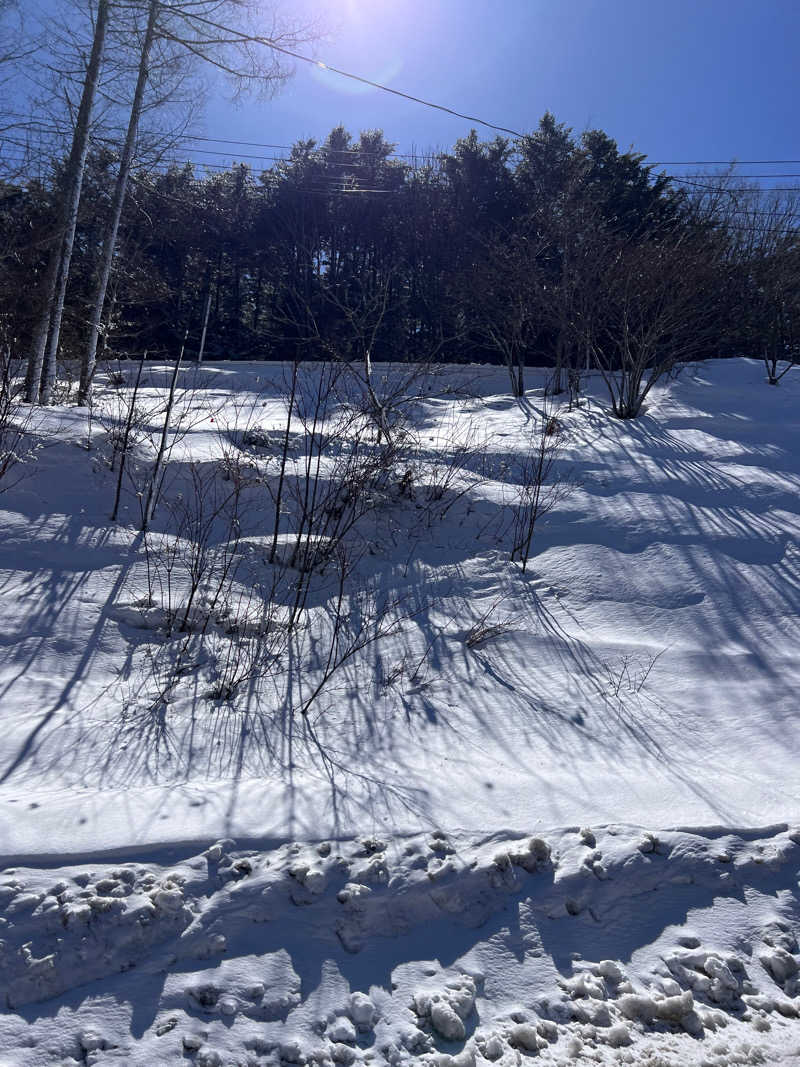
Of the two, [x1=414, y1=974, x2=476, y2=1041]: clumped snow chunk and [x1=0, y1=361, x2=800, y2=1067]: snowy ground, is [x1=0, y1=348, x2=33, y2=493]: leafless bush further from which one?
[x1=414, y1=974, x2=476, y2=1041]: clumped snow chunk

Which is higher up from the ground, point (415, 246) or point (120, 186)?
point (415, 246)

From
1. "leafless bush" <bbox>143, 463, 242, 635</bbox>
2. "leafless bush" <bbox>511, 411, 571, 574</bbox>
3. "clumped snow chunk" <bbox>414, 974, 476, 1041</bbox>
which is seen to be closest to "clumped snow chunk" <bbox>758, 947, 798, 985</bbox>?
"clumped snow chunk" <bbox>414, 974, 476, 1041</bbox>

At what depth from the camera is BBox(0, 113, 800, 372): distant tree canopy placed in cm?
1521

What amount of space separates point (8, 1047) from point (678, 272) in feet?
35.1

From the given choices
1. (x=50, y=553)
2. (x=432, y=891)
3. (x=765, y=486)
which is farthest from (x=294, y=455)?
(x=432, y=891)

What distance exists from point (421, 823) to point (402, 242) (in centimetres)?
2078

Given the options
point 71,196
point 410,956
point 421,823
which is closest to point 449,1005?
point 410,956

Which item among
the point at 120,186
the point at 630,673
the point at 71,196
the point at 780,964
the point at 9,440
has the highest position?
the point at 120,186

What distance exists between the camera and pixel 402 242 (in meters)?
21.0

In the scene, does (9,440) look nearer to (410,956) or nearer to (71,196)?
(71,196)

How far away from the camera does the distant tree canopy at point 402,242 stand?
1521cm

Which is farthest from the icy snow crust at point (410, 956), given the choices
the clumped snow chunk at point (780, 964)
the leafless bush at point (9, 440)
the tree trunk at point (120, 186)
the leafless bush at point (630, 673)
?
the tree trunk at point (120, 186)

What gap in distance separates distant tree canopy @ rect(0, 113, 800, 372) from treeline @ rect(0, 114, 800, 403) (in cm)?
5

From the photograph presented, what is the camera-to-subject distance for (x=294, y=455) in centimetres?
710
